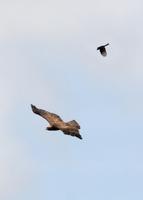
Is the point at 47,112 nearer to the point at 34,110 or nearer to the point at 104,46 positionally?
the point at 34,110

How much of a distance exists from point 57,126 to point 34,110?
6568 millimetres

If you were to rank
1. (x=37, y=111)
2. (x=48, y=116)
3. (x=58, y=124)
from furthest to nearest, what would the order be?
(x=37, y=111) → (x=48, y=116) → (x=58, y=124)

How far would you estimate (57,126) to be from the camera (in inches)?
4520

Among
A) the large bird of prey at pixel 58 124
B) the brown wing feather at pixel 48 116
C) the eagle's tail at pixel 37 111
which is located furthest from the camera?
the eagle's tail at pixel 37 111

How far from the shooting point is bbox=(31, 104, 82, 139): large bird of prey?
110 metres

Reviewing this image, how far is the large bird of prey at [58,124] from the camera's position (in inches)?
4338

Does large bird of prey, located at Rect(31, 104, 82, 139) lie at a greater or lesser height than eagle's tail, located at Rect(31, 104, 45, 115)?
lesser

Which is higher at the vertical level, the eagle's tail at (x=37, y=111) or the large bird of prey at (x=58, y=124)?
the eagle's tail at (x=37, y=111)

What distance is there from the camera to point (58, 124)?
11538 cm

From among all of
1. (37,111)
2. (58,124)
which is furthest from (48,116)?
(58,124)

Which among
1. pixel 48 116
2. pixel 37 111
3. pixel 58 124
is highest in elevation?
pixel 37 111

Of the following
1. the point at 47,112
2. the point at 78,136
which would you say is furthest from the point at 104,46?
the point at 78,136

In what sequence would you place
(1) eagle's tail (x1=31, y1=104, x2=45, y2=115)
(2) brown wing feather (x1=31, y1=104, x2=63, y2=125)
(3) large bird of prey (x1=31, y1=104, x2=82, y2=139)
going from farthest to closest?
(1) eagle's tail (x1=31, y1=104, x2=45, y2=115) < (2) brown wing feather (x1=31, y1=104, x2=63, y2=125) < (3) large bird of prey (x1=31, y1=104, x2=82, y2=139)

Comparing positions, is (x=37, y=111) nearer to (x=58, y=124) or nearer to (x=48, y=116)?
(x=48, y=116)
